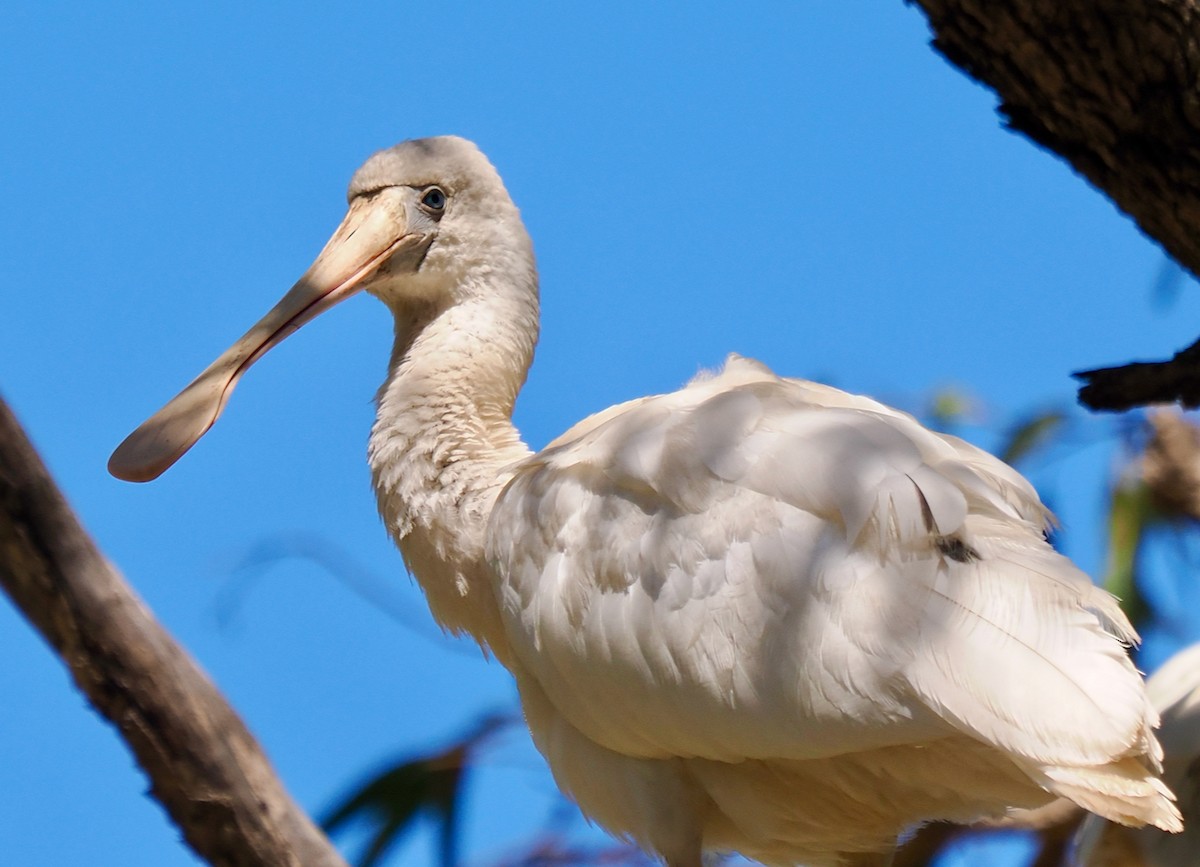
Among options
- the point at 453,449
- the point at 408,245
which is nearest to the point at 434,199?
the point at 408,245

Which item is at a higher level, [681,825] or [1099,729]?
[681,825]

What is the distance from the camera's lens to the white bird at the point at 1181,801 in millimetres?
5047

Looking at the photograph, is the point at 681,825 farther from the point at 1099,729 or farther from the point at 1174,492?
the point at 1174,492

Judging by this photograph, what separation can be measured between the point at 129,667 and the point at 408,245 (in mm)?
2819

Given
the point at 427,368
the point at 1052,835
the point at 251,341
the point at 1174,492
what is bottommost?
the point at 1052,835

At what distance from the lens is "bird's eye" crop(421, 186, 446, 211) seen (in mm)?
5406

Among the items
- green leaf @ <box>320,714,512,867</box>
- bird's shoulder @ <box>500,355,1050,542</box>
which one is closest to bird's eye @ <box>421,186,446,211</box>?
bird's shoulder @ <box>500,355,1050,542</box>

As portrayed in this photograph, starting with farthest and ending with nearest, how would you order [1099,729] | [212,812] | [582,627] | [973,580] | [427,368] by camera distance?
1. [427,368]
2. [582,627]
3. [973,580]
4. [1099,729]
5. [212,812]

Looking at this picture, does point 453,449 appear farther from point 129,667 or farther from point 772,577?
point 129,667

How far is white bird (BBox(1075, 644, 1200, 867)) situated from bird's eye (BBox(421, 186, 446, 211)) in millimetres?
2726

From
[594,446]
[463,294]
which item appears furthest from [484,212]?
[594,446]

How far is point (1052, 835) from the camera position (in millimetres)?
5891

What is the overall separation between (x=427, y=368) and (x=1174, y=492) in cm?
346

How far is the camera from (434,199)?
5.43 metres
